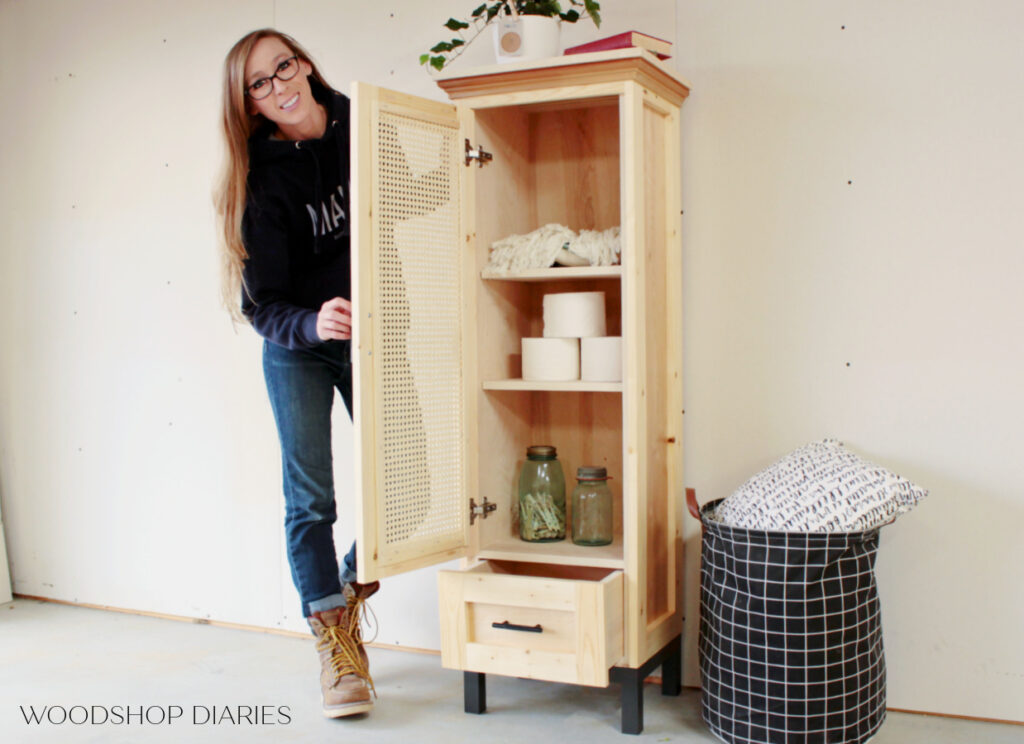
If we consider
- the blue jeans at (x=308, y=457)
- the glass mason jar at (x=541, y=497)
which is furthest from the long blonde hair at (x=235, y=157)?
the glass mason jar at (x=541, y=497)

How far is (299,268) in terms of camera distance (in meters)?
2.20

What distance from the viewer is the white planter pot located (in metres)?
2.04

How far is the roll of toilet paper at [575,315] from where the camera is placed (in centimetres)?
210

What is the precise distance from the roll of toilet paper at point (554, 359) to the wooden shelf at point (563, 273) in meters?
0.15

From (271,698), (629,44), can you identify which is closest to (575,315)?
(629,44)

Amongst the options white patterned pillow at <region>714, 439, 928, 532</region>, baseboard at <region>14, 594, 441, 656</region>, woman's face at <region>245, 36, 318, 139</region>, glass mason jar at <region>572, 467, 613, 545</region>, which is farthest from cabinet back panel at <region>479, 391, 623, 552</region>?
→ woman's face at <region>245, 36, 318, 139</region>

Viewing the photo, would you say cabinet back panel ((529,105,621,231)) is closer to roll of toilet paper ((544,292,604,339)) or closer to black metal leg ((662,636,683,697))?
roll of toilet paper ((544,292,604,339))

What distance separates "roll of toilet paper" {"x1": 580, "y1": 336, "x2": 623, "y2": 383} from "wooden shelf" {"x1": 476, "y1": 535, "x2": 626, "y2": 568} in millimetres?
377

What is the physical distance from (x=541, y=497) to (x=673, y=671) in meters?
0.50

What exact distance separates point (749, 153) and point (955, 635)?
114 cm

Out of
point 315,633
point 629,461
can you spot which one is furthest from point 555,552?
point 315,633

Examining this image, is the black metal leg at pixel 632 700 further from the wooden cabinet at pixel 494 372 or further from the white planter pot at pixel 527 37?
the white planter pot at pixel 527 37

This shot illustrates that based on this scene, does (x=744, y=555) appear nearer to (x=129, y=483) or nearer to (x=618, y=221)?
(x=618, y=221)

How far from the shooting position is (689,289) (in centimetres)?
220
